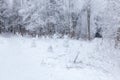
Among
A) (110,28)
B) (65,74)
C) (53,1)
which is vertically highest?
(53,1)

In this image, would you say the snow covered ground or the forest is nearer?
the snow covered ground

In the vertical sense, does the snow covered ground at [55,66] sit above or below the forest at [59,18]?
below

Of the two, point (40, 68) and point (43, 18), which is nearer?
point (40, 68)

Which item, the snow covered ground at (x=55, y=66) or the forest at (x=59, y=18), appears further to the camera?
the forest at (x=59, y=18)

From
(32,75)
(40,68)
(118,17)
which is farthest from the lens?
(118,17)

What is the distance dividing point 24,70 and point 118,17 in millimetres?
6864

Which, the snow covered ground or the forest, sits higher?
the forest

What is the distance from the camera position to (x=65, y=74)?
7422 mm

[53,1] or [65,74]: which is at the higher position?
[53,1]

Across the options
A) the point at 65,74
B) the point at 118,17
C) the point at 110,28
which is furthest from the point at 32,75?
the point at 110,28

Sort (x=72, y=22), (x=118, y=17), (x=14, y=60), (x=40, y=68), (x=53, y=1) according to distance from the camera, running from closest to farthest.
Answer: (x=40, y=68) < (x=14, y=60) < (x=118, y=17) < (x=53, y=1) < (x=72, y=22)

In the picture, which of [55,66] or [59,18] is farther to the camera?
[59,18]

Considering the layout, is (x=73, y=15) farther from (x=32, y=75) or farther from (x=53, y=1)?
(x=32, y=75)

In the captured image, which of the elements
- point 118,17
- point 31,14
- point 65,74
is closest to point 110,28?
point 118,17
